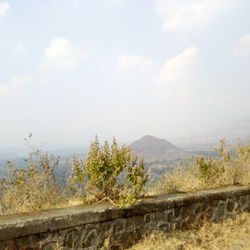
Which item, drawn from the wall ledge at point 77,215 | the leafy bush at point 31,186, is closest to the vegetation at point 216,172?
the wall ledge at point 77,215

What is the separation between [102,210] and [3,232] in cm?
142

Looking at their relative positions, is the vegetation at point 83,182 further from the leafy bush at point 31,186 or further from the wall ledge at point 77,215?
the wall ledge at point 77,215

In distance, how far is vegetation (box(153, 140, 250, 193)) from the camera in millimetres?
6875

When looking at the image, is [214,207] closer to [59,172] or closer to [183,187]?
[183,187]

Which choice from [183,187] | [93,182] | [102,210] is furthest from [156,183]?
[102,210]

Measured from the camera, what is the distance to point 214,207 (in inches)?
240

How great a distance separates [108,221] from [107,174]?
2.92ft

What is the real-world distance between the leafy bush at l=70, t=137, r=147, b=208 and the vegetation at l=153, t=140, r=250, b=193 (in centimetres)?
147

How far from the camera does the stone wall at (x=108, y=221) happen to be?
396 cm

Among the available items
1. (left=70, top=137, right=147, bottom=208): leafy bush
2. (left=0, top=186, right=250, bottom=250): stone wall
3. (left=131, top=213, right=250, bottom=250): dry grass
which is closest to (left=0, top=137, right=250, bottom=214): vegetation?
(left=70, top=137, right=147, bottom=208): leafy bush

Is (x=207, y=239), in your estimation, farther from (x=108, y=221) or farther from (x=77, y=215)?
(x=77, y=215)

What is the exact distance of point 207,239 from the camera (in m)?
5.26

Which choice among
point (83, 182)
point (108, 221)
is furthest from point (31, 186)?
point (108, 221)

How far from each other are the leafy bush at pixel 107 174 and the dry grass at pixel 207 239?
786mm
